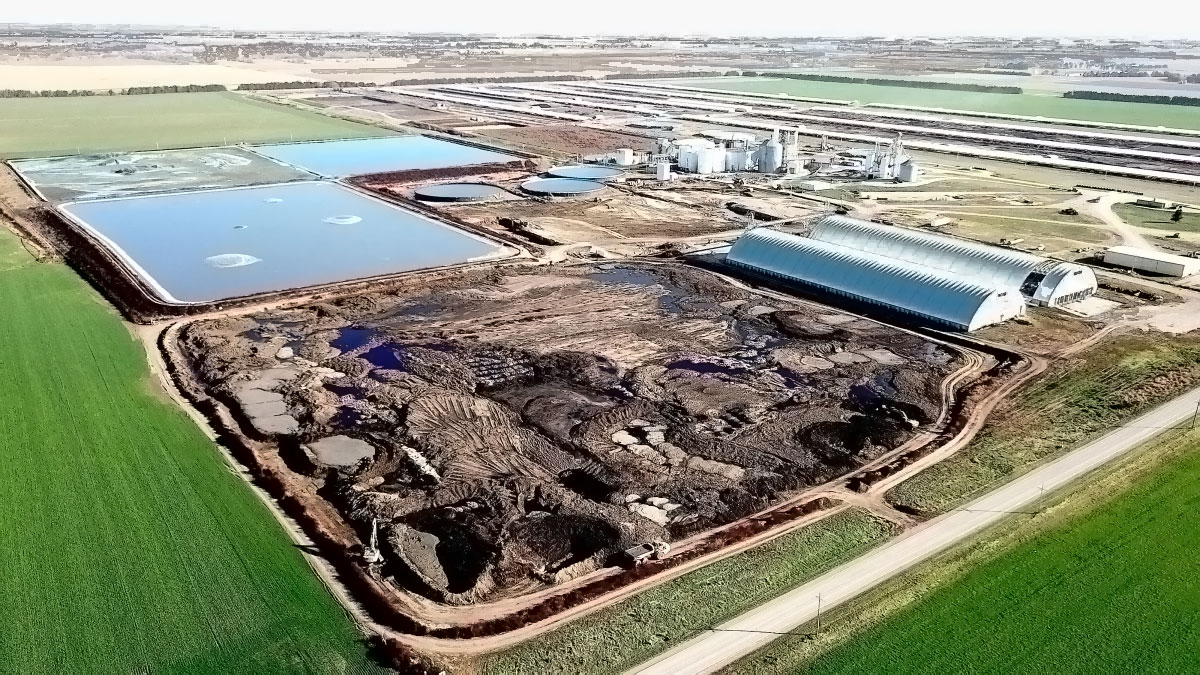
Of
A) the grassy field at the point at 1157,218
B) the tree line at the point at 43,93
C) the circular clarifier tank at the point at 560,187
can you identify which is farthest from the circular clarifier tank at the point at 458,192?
the tree line at the point at 43,93

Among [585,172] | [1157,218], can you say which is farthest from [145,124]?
[1157,218]

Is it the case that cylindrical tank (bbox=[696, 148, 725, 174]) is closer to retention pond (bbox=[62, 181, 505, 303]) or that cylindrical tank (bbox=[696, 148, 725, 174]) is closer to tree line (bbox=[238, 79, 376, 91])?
retention pond (bbox=[62, 181, 505, 303])

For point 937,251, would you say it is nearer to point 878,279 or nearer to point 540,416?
point 878,279

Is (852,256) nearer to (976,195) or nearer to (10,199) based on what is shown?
(976,195)

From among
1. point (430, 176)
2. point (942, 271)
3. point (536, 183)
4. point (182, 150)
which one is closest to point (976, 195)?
point (942, 271)

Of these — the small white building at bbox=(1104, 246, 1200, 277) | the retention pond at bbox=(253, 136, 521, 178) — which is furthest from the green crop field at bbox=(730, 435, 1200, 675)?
the retention pond at bbox=(253, 136, 521, 178)
